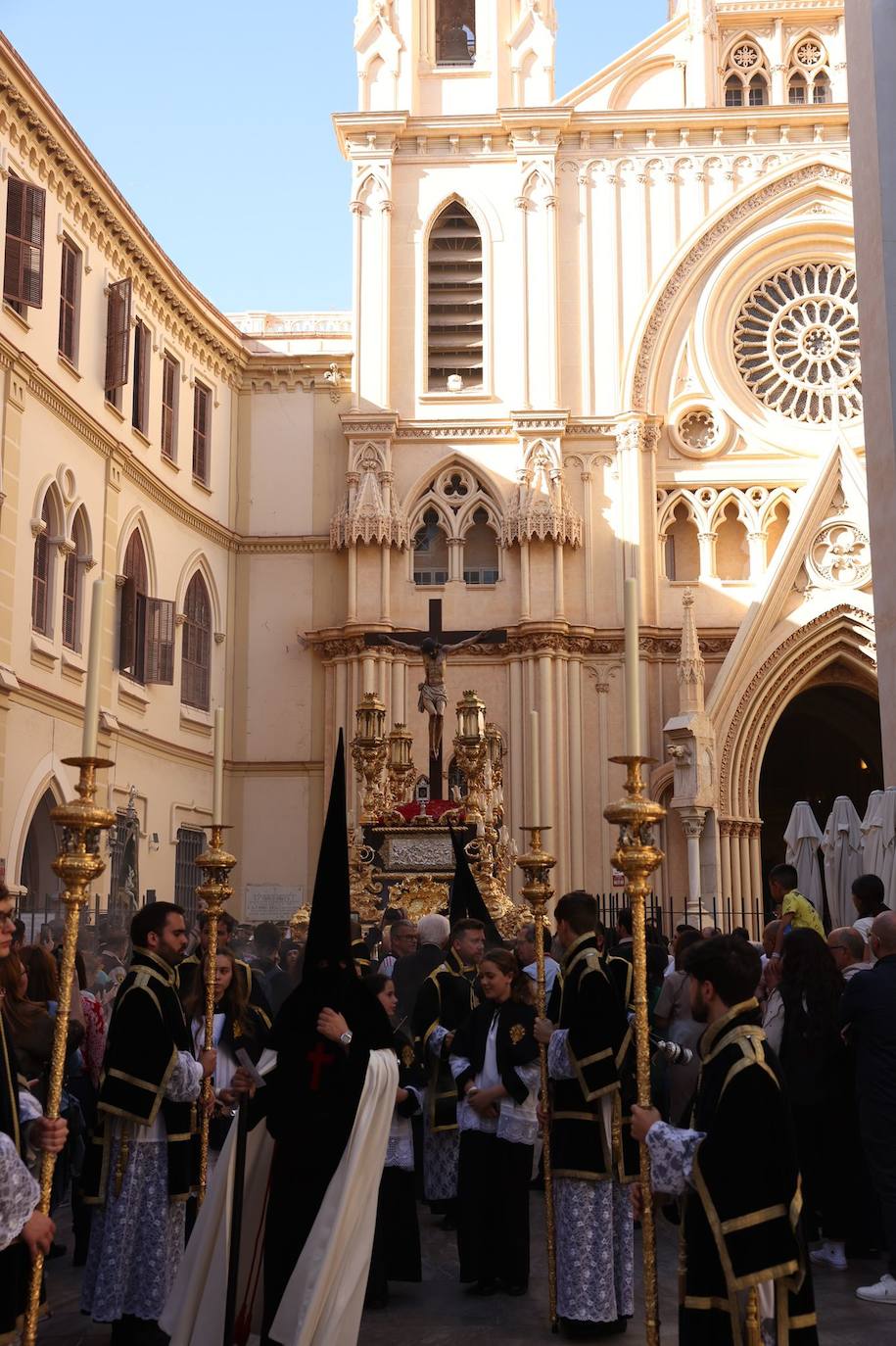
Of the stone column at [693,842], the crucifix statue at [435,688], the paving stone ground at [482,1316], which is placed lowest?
the paving stone ground at [482,1316]

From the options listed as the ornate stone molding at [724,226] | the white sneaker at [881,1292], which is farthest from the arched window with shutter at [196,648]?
the white sneaker at [881,1292]

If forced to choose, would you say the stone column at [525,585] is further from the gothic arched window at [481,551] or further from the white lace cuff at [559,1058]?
the white lace cuff at [559,1058]

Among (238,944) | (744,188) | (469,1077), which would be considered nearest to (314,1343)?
(469,1077)

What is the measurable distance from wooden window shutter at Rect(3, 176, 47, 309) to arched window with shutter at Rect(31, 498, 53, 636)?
314 cm

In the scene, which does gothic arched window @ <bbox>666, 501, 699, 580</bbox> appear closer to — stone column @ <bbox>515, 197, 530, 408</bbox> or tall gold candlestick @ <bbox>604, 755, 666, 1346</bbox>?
stone column @ <bbox>515, 197, 530, 408</bbox>

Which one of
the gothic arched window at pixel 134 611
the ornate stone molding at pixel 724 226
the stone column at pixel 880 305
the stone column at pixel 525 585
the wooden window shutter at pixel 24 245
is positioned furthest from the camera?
the ornate stone molding at pixel 724 226

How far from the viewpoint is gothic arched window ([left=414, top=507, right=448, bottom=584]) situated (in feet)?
98.4

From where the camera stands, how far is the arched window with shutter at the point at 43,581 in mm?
22281

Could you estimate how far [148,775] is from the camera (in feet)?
86.1

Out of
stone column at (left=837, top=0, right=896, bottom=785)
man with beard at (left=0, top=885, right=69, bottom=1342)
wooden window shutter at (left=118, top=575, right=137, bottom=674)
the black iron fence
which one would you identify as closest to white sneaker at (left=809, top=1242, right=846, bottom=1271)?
man with beard at (left=0, top=885, right=69, bottom=1342)

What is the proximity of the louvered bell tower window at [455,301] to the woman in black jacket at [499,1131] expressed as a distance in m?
22.9

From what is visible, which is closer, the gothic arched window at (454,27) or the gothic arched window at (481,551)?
the gothic arched window at (481,551)

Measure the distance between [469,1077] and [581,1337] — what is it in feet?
5.20

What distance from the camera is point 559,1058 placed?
7703mm
